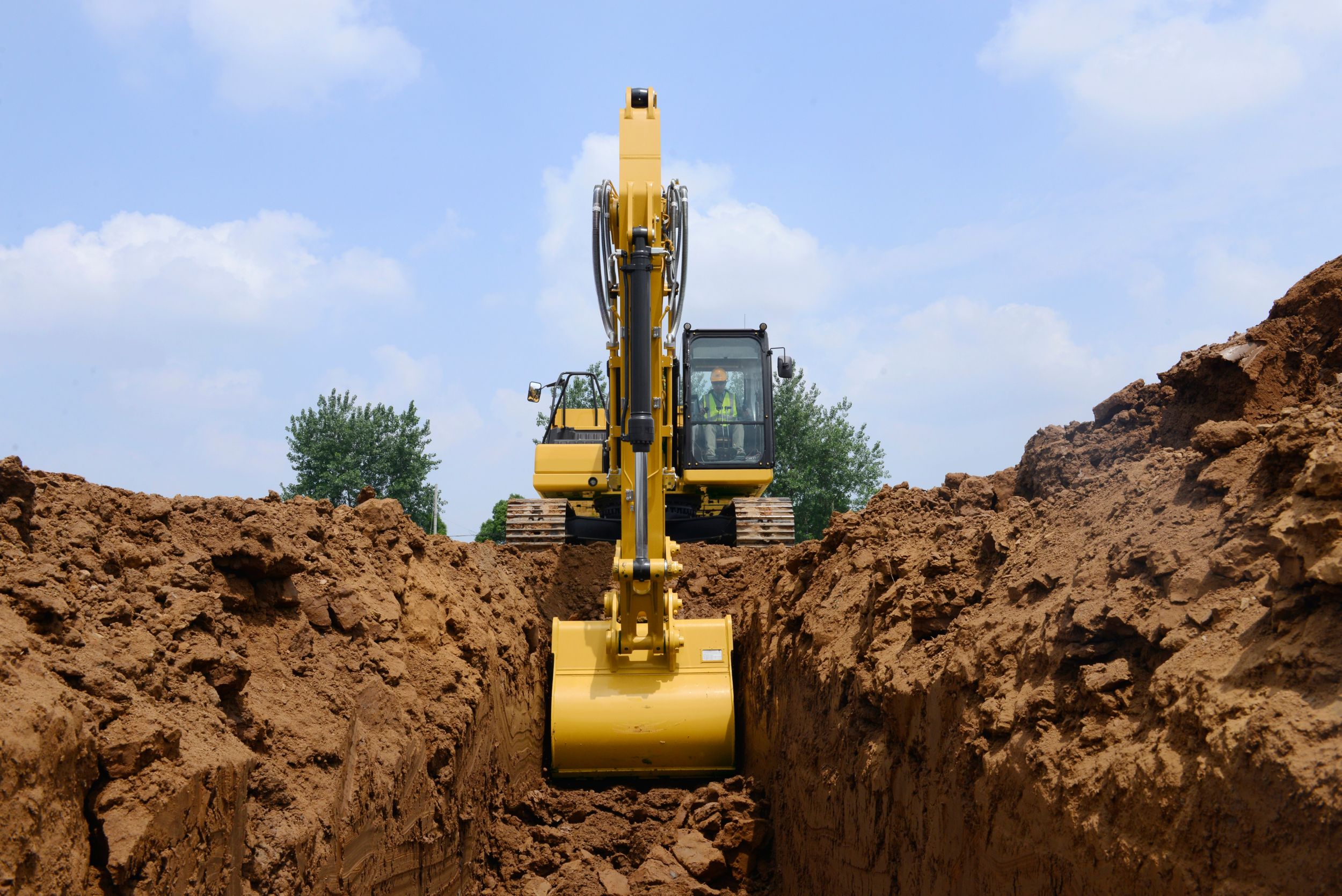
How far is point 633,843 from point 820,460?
31.0 meters

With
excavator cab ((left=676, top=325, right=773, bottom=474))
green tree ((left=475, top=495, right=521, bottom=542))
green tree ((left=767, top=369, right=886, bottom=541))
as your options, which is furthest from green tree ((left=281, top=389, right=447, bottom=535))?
excavator cab ((left=676, top=325, right=773, bottom=474))

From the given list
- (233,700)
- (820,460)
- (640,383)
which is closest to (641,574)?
(640,383)

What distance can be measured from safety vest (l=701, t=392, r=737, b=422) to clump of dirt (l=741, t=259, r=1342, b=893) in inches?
174

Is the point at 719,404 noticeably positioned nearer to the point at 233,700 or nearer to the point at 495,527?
the point at 233,700

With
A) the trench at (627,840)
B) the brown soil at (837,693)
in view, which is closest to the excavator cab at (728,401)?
the brown soil at (837,693)

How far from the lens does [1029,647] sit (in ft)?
15.0

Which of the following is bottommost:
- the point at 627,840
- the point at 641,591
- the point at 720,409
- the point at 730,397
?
the point at 627,840

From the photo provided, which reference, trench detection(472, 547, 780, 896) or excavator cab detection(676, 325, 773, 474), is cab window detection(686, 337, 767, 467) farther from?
trench detection(472, 547, 780, 896)

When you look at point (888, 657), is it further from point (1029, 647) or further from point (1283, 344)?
point (1283, 344)

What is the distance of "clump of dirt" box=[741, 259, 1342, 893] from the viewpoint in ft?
10.1

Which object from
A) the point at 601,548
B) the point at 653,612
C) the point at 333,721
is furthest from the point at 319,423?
the point at 333,721

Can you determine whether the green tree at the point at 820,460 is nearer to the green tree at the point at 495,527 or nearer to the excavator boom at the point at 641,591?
the green tree at the point at 495,527

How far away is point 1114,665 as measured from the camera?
394cm

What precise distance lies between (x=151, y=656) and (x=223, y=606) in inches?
40.7
